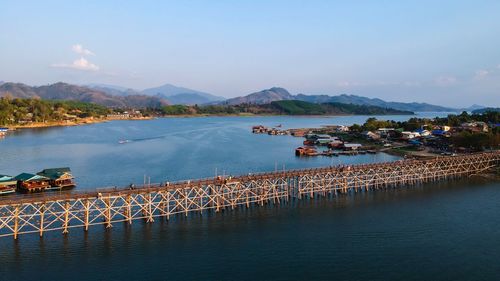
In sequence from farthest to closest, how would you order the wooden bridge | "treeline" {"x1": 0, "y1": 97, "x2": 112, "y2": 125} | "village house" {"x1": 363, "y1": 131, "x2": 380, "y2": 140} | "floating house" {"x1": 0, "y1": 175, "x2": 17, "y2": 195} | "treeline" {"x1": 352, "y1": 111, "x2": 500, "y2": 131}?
"treeline" {"x1": 0, "y1": 97, "x2": 112, "y2": 125}, "treeline" {"x1": 352, "y1": 111, "x2": 500, "y2": 131}, "village house" {"x1": 363, "y1": 131, "x2": 380, "y2": 140}, "floating house" {"x1": 0, "y1": 175, "x2": 17, "y2": 195}, the wooden bridge

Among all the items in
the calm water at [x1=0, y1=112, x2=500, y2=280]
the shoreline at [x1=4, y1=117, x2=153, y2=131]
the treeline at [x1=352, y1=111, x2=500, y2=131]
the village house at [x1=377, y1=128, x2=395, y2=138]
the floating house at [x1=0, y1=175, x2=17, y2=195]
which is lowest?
the calm water at [x1=0, y1=112, x2=500, y2=280]

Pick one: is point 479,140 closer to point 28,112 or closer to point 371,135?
point 371,135

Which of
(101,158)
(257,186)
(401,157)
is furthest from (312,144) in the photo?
(257,186)

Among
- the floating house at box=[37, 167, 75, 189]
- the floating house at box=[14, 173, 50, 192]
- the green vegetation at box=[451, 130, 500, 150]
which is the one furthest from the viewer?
the green vegetation at box=[451, 130, 500, 150]

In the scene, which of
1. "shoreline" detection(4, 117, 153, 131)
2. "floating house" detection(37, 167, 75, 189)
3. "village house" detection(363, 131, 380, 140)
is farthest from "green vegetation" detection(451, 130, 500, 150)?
"shoreline" detection(4, 117, 153, 131)

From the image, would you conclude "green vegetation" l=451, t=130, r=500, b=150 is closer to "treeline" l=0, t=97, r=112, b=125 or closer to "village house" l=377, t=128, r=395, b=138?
"village house" l=377, t=128, r=395, b=138

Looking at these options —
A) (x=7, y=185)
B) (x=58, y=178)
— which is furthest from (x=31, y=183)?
(x=58, y=178)

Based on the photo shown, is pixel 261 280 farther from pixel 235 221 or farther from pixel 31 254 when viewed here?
pixel 31 254
